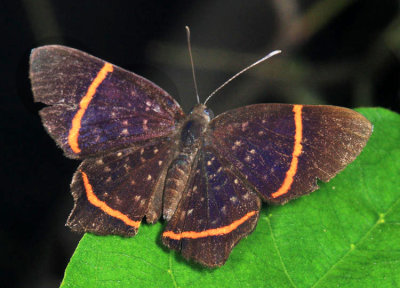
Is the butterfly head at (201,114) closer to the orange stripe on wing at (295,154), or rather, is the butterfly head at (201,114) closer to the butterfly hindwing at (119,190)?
the butterfly hindwing at (119,190)

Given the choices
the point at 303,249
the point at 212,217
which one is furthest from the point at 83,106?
the point at 303,249

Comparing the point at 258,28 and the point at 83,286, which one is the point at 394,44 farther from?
the point at 83,286

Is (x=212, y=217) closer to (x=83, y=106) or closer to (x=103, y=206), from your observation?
(x=103, y=206)

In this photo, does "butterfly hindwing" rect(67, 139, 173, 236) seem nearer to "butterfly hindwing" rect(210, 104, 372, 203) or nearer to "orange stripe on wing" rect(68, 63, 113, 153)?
"orange stripe on wing" rect(68, 63, 113, 153)

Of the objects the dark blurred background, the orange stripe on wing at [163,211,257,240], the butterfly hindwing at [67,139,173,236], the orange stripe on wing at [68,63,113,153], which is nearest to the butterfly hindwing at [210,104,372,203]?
the orange stripe on wing at [163,211,257,240]

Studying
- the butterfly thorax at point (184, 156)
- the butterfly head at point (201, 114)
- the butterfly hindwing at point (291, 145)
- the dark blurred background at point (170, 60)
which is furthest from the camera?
the dark blurred background at point (170, 60)

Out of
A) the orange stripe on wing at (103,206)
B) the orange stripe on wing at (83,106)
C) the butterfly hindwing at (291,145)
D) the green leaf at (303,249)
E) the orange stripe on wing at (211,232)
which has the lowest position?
the green leaf at (303,249)

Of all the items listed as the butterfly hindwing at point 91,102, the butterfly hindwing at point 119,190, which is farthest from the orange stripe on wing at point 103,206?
the butterfly hindwing at point 91,102
